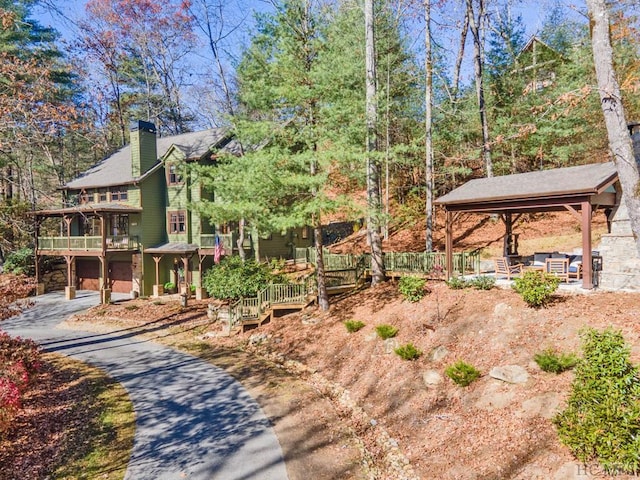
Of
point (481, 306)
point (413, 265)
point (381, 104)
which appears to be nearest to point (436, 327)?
point (481, 306)

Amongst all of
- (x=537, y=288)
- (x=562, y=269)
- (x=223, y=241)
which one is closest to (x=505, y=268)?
(x=562, y=269)

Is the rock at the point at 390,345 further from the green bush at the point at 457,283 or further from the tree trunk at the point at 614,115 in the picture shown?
the tree trunk at the point at 614,115

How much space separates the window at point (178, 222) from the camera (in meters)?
25.1

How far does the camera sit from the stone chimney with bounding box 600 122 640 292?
1070 cm

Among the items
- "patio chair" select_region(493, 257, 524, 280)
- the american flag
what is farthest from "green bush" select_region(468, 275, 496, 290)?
the american flag

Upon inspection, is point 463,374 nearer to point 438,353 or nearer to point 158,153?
point 438,353

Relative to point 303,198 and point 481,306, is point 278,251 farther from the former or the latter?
point 481,306

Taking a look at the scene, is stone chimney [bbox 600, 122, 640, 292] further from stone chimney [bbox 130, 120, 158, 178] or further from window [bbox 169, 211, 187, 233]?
stone chimney [bbox 130, 120, 158, 178]

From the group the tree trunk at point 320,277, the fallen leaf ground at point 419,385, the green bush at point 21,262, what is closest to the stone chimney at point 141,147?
the green bush at point 21,262

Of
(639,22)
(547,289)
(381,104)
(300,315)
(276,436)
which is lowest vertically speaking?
(276,436)

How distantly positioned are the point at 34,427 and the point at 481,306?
1162 cm

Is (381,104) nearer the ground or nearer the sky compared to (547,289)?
nearer the sky

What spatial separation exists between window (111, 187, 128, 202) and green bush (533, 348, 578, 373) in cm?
2535

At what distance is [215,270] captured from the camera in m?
18.0
